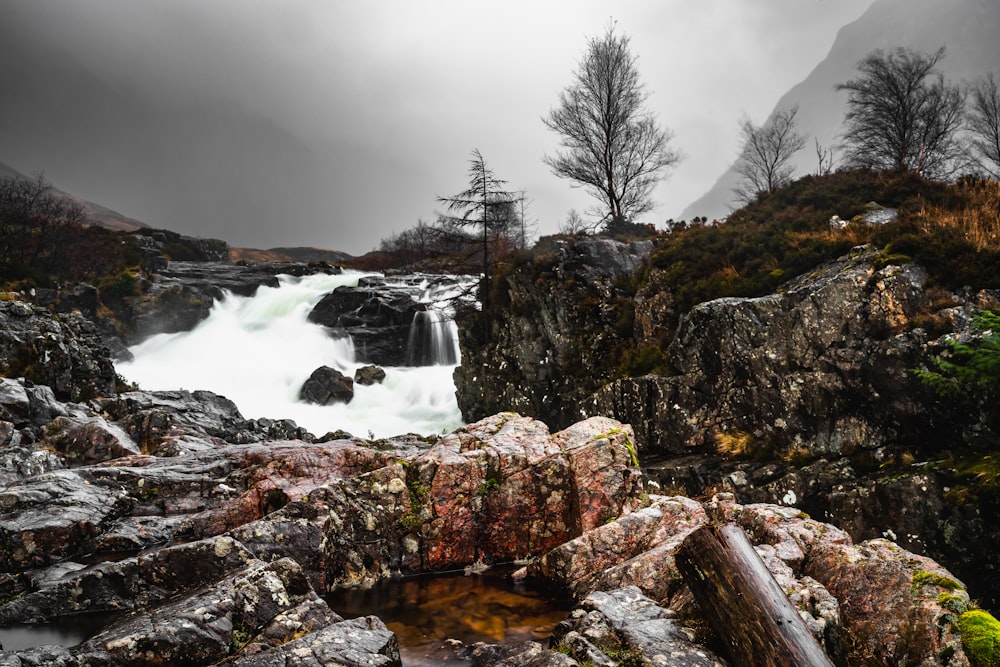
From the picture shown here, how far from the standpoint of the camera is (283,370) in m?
29.1

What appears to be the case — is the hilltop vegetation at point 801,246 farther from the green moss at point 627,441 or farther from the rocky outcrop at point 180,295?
the rocky outcrop at point 180,295

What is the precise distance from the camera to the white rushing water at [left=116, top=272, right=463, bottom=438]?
79.9 feet

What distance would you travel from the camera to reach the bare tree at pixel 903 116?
83.5 feet

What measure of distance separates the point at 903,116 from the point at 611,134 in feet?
52.5

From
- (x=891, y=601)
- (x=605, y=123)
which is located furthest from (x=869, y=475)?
(x=605, y=123)

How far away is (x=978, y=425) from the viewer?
8.29 metres

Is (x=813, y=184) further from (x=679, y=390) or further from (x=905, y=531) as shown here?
(x=905, y=531)

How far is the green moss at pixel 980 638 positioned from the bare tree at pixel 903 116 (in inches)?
1134

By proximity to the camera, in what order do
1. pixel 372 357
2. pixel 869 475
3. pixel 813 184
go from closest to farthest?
1. pixel 869 475
2. pixel 813 184
3. pixel 372 357

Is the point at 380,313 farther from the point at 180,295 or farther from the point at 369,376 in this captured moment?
the point at 180,295

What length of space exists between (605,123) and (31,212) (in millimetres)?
41142

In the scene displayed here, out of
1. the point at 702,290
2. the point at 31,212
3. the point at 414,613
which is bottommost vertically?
the point at 414,613

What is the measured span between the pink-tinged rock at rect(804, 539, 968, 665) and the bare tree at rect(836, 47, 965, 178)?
2816cm

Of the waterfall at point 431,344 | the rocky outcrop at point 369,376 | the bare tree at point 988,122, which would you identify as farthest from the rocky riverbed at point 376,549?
the bare tree at point 988,122
